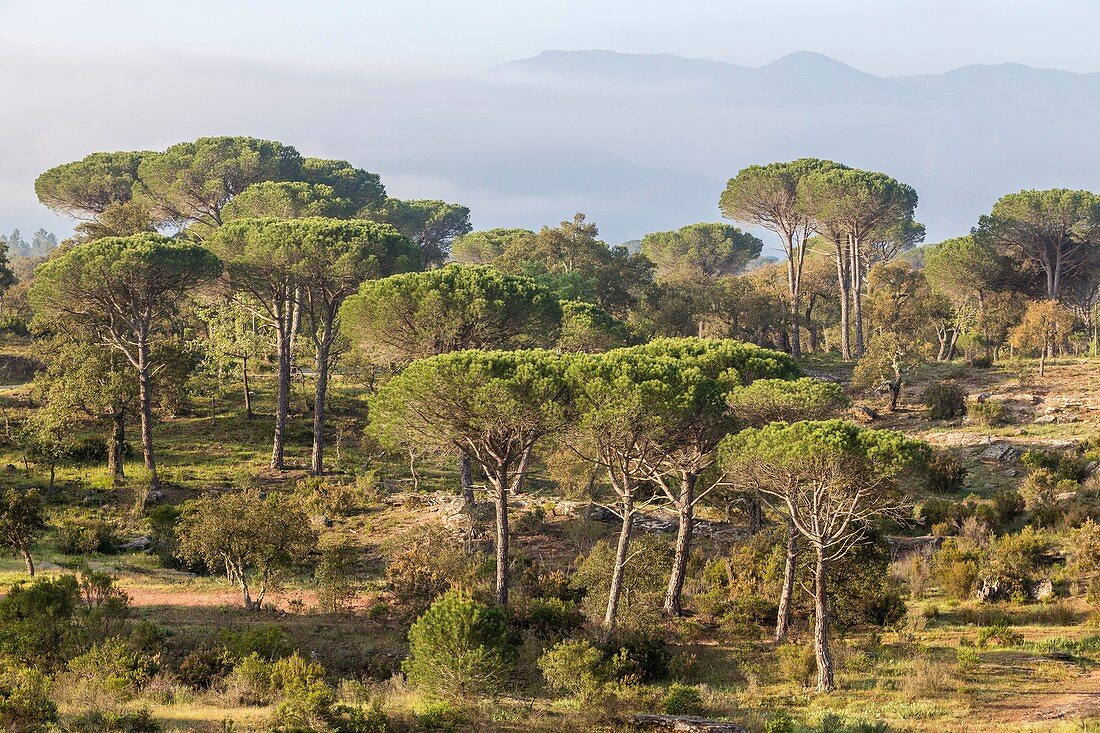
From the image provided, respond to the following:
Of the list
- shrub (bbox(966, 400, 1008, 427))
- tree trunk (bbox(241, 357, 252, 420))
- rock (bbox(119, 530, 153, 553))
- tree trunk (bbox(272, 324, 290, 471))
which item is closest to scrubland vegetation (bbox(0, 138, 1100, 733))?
shrub (bbox(966, 400, 1008, 427))

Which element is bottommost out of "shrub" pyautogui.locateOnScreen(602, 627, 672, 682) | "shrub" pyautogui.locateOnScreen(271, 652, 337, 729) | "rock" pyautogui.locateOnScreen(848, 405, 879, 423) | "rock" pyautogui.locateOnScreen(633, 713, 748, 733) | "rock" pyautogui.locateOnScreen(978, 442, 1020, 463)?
"shrub" pyautogui.locateOnScreen(602, 627, 672, 682)

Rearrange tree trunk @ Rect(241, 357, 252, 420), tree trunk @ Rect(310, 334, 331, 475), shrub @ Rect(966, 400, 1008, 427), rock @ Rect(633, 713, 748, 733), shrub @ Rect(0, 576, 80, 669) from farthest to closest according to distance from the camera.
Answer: tree trunk @ Rect(241, 357, 252, 420), shrub @ Rect(966, 400, 1008, 427), tree trunk @ Rect(310, 334, 331, 475), shrub @ Rect(0, 576, 80, 669), rock @ Rect(633, 713, 748, 733)

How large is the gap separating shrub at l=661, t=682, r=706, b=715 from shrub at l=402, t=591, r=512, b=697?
3.93 meters

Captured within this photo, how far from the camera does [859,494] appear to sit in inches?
936

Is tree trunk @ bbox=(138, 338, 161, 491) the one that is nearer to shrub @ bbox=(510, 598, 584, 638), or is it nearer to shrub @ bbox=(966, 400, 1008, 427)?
shrub @ bbox=(510, 598, 584, 638)

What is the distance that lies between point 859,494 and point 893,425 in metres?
31.6

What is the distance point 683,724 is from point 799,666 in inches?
240

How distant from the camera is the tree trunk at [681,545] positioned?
2997 cm

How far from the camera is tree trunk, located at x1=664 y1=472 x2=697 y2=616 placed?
1180 inches

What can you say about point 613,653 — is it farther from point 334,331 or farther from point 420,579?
point 334,331

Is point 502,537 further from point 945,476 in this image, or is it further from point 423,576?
point 945,476

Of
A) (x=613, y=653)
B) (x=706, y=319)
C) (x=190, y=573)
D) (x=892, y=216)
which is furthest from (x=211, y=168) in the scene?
(x=613, y=653)

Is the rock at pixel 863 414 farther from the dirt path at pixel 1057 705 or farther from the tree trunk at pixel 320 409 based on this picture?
the dirt path at pixel 1057 705

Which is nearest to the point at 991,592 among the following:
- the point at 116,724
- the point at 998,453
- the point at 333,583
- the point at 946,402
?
the point at 998,453
